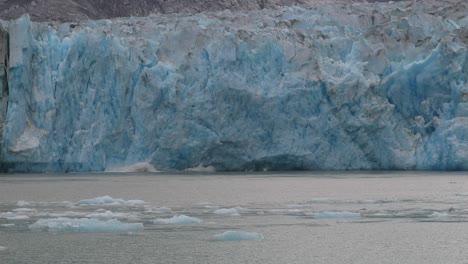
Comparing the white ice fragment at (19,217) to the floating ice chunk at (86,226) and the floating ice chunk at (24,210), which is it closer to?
the floating ice chunk at (24,210)

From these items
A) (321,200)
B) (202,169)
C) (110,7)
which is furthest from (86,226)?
(110,7)

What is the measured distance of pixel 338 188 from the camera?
17.8 m

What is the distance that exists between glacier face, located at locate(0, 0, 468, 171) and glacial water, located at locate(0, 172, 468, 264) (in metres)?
2.69

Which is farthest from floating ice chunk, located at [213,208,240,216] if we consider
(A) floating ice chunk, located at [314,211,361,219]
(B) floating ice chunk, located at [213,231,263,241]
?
(B) floating ice chunk, located at [213,231,263,241]

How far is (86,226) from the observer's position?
10922mm

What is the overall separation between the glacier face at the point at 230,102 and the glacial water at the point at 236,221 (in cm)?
269

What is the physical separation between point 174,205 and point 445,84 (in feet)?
33.6

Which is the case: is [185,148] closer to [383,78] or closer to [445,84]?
[383,78]

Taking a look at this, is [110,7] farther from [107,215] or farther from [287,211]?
[107,215]

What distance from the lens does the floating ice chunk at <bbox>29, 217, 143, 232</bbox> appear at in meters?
10.8

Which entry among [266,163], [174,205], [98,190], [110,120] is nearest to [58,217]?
[174,205]

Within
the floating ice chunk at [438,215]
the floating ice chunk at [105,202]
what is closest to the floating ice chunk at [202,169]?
the floating ice chunk at [105,202]

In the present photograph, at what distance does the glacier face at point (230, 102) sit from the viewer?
21938 millimetres

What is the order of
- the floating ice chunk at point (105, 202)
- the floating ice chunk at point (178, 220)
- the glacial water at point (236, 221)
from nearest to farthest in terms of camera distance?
1. the glacial water at point (236, 221)
2. the floating ice chunk at point (178, 220)
3. the floating ice chunk at point (105, 202)
